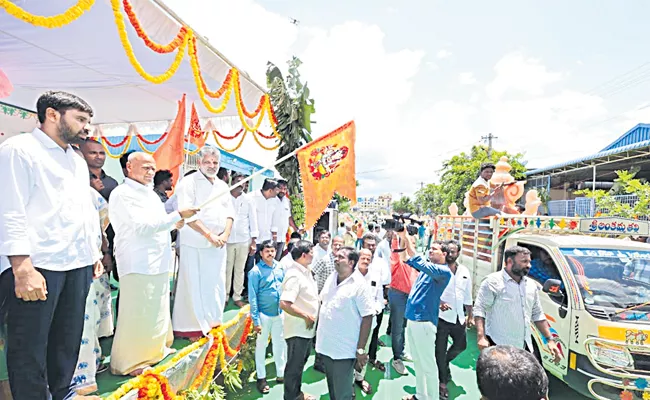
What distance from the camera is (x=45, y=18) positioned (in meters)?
2.08

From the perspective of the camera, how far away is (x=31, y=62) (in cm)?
440

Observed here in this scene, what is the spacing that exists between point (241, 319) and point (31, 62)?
3948 mm

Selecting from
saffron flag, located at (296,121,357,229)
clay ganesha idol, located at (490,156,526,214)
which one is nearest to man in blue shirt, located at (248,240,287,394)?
saffron flag, located at (296,121,357,229)

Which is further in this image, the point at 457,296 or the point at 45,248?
the point at 457,296

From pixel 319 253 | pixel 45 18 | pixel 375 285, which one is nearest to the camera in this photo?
pixel 45 18

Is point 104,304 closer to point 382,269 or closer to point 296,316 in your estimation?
point 296,316

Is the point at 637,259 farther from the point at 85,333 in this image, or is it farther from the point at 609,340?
the point at 85,333

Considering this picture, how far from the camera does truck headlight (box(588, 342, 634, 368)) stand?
339 cm

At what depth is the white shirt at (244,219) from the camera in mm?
5034

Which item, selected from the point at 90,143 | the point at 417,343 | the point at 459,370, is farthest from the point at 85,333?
the point at 459,370

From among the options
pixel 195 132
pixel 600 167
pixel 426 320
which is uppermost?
pixel 600 167

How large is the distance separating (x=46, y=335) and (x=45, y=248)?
454mm

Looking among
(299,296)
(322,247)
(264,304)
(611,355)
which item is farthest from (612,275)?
(264,304)

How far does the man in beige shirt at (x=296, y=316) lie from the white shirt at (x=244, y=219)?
181cm
